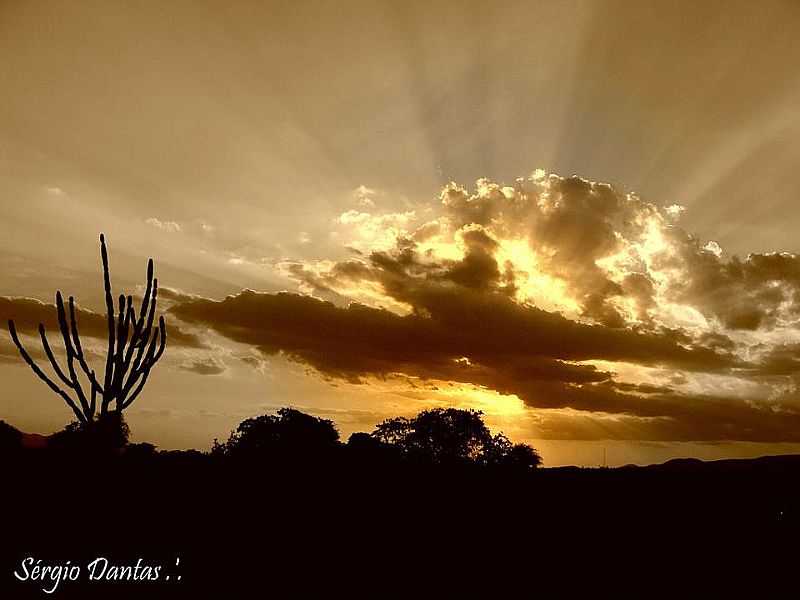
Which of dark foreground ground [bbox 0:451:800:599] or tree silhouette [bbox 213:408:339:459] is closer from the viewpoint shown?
dark foreground ground [bbox 0:451:800:599]

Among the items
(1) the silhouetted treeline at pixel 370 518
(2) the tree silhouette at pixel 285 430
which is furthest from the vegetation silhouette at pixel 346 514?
(2) the tree silhouette at pixel 285 430

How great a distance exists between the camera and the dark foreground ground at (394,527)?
10.5 m

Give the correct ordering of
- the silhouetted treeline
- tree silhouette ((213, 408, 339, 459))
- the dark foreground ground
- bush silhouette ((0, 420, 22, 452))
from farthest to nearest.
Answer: tree silhouette ((213, 408, 339, 459)) → bush silhouette ((0, 420, 22, 452)) → the silhouetted treeline → the dark foreground ground

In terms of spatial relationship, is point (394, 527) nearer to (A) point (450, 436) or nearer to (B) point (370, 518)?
(B) point (370, 518)

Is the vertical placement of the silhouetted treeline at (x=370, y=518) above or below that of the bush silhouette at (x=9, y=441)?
below

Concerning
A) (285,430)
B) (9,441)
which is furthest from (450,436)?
(9,441)

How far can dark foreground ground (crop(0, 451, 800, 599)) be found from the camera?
34.4 feet

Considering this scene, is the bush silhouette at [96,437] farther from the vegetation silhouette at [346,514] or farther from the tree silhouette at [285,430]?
the tree silhouette at [285,430]

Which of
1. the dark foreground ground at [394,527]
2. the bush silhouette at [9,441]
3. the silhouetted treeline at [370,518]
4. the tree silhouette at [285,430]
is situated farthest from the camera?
the tree silhouette at [285,430]

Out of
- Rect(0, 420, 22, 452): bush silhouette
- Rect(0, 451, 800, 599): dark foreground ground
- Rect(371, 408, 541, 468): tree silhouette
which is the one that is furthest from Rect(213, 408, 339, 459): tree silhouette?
Rect(0, 451, 800, 599): dark foreground ground

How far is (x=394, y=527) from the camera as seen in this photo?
12.0 meters

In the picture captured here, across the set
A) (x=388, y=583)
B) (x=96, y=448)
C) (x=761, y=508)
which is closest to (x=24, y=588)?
(x=96, y=448)

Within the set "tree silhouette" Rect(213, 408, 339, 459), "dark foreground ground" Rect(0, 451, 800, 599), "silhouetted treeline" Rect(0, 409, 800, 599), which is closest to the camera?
"dark foreground ground" Rect(0, 451, 800, 599)

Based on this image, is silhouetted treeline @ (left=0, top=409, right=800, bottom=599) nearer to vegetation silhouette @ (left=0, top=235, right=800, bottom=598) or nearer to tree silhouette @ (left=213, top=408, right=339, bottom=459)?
vegetation silhouette @ (left=0, top=235, right=800, bottom=598)
